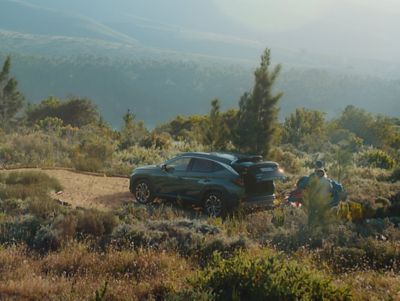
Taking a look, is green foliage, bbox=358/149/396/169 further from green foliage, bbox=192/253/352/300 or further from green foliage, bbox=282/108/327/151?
green foliage, bbox=192/253/352/300

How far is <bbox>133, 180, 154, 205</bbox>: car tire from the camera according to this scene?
46.7ft

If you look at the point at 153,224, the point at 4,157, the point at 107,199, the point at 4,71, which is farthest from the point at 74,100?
the point at 153,224

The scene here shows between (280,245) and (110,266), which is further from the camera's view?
(280,245)

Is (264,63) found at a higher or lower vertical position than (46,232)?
higher

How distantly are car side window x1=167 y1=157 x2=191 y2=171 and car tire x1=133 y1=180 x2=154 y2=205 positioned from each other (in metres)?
0.88

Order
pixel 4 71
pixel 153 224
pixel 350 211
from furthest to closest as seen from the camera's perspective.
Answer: pixel 4 71 < pixel 350 211 < pixel 153 224

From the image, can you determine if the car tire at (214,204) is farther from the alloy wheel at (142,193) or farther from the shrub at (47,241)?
the shrub at (47,241)

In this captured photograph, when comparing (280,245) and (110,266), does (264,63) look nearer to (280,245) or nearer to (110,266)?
(280,245)

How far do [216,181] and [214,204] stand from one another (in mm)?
566

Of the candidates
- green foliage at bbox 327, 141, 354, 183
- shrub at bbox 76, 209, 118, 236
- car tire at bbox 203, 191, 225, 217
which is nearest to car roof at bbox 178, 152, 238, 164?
car tire at bbox 203, 191, 225, 217

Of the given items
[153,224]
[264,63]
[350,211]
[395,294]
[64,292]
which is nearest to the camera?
[64,292]

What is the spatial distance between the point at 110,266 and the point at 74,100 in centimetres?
6550

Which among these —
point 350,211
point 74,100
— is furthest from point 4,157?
point 74,100

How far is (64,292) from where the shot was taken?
628cm
